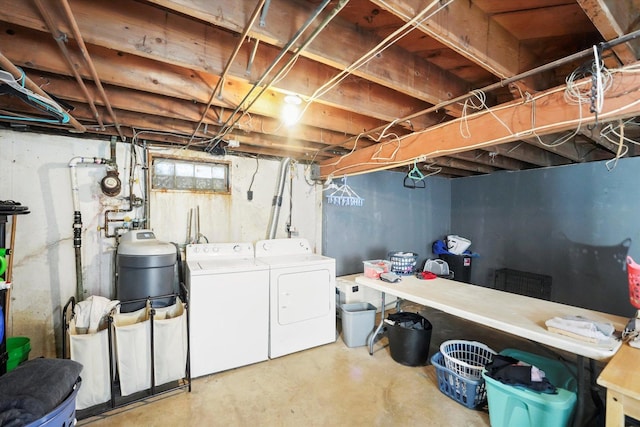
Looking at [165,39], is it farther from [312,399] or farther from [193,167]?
[312,399]

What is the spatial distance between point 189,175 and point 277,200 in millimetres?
1050

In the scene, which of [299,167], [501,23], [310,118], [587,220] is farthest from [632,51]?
[587,220]

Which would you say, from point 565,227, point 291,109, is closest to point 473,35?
point 291,109

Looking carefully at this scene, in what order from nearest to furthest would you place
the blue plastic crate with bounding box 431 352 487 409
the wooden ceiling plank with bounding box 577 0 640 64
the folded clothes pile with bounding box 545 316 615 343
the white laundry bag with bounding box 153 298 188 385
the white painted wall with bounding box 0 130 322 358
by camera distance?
the wooden ceiling plank with bounding box 577 0 640 64 → the folded clothes pile with bounding box 545 316 615 343 → the blue plastic crate with bounding box 431 352 487 409 → the white laundry bag with bounding box 153 298 188 385 → the white painted wall with bounding box 0 130 322 358

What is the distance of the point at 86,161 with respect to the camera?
99.8 inches

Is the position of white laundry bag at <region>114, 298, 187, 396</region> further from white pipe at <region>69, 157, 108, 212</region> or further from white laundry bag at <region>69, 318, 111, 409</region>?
white pipe at <region>69, 157, 108, 212</region>

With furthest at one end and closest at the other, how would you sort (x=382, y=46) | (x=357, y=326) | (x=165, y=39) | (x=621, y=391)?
(x=357, y=326) → (x=382, y=46) → (x=165, y=39) → (x=621, y=391)

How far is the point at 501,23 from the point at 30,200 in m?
3.68

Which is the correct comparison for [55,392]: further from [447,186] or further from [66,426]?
[447,186]

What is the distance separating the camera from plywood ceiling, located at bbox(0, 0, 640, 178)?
3.60 ft

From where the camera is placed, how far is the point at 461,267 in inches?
182

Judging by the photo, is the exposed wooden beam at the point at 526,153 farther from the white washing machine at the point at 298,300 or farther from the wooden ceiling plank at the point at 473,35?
the white washing machine at the point at 298,300

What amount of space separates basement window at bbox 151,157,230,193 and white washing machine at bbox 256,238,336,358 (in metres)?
0.89

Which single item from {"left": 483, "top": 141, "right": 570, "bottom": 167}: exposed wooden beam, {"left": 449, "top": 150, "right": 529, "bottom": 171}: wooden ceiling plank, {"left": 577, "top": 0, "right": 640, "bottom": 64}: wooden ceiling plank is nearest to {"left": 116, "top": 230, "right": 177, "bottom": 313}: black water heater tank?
{"left": 577, "top": 0, "right": 640, "bottom": 64}: wooden ceiling plank
